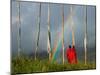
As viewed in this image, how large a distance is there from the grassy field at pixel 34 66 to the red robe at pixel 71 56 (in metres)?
0.04

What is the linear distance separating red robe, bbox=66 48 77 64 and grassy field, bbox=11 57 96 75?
4 cm

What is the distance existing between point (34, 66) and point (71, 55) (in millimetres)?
380

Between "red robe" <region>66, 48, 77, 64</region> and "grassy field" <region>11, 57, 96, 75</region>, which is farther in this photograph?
"red robe" <region>66, 48, 77, 64</region>

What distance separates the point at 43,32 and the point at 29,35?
138mm

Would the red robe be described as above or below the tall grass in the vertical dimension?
above

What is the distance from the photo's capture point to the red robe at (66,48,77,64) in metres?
2.27

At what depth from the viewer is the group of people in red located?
2273 mm

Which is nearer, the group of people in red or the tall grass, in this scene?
the tall grass

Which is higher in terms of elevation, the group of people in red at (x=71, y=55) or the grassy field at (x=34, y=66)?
the group of people in red at (x=71, y=55)

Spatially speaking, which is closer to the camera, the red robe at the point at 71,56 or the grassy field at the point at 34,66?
the grassy field at the point at 34,66

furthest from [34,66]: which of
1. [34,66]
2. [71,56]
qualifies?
[71,56]

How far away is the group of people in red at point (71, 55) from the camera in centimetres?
227

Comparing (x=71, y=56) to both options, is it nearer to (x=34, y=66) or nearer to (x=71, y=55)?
(x=71, y=55)

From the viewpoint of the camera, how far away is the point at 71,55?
2283 mm
